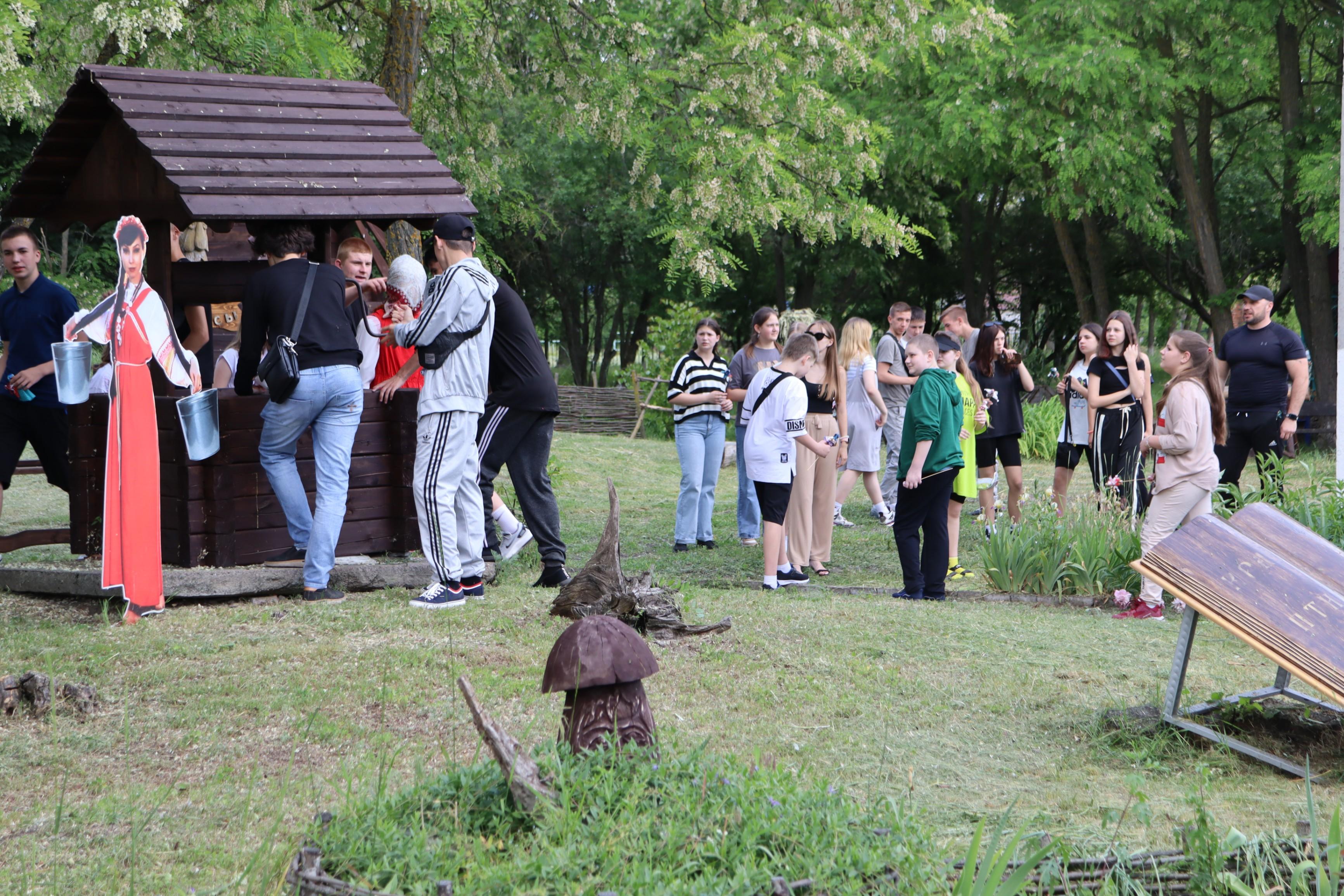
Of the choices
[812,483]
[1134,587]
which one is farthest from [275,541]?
[1134,587]

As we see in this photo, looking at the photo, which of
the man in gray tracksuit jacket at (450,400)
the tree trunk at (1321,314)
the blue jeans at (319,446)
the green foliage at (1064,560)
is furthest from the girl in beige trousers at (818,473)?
the tree trunk at (1321,314)

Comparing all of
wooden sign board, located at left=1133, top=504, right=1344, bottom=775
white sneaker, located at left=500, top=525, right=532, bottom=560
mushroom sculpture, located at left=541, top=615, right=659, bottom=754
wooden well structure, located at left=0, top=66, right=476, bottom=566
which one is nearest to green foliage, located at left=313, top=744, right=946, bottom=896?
mushroom sculpture, located at left=541, top=615, right=659, bottom=754

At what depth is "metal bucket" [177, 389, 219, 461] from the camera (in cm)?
642

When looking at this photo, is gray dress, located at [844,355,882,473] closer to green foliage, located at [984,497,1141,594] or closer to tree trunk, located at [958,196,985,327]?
green foliage, located at [984,497,1141,594]

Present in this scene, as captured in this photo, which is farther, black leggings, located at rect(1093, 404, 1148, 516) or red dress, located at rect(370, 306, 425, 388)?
black leggings, located at rect(1093, 404, 1148, 516)

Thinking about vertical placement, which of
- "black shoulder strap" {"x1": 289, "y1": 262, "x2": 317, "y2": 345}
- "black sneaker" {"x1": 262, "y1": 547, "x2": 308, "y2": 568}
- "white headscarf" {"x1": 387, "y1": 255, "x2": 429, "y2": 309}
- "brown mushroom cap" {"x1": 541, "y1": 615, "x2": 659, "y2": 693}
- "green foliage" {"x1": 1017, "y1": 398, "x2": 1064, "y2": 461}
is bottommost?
"black sneaker" {"x1": 262, "y1": 547, "x2": 308, "y2": 568}

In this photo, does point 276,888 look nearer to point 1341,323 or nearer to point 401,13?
point 1341,323

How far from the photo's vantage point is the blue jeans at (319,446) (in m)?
6.43

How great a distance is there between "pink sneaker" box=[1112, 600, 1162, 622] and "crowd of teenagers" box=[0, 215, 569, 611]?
132 inches

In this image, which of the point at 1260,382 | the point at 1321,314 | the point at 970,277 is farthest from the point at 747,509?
the point at 970,277

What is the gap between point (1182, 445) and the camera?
666 cm

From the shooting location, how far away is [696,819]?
2.93 metres

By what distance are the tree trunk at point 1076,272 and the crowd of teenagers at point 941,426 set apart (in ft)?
41.9

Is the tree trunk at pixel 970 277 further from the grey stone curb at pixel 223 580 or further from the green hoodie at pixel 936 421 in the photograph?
the grey stone curb at pixel 223 580
